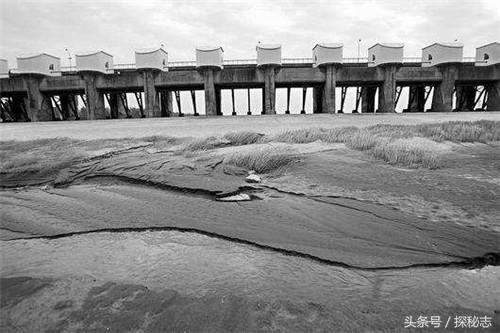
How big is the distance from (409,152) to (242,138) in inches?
186

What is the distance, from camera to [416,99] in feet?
122

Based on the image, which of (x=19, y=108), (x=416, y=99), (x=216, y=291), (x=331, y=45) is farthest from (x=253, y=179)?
(x=19, y=108)

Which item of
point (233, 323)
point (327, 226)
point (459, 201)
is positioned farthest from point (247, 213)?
point (459, 201)

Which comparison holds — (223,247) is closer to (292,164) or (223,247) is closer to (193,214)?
(193,214)

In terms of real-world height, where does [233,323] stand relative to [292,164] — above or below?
below

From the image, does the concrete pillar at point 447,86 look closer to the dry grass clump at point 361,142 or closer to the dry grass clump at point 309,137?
the dry grass clump at point 309,137

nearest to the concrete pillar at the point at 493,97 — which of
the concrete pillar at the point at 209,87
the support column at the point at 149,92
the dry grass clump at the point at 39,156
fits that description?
the concrete pillar at the point at 209,87

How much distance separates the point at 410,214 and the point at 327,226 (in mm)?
1278

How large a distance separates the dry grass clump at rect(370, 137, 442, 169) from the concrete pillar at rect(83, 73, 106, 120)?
29.6 m

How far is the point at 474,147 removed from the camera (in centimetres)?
845

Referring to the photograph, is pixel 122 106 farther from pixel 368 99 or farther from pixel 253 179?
pixel 253 179

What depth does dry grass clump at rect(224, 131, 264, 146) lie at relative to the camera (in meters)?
9.52

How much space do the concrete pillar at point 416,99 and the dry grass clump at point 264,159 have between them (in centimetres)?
3538

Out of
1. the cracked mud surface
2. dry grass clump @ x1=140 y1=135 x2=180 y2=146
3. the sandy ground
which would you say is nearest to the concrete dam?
the sandy ground
